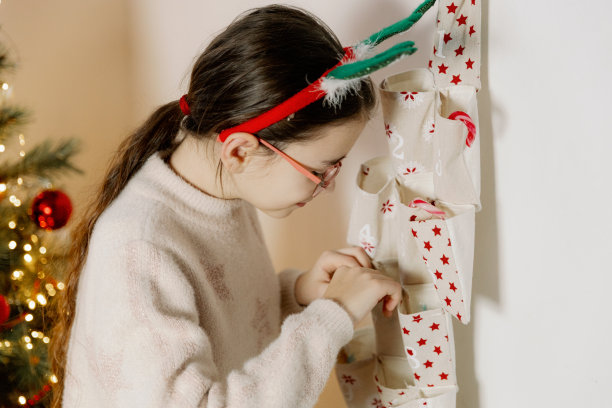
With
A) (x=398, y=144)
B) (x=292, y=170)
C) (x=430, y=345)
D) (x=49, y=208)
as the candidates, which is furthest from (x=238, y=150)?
(x=49, y=208)

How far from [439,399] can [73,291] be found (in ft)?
1.89

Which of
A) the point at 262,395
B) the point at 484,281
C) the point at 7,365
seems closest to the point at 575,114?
the point at 484,281

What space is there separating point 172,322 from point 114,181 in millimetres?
303

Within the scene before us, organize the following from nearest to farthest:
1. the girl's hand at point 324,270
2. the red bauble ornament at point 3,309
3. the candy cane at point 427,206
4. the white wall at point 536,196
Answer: the white wall at point 536,196
the candy cane at point 427,206
the girl's hand at point 324,270
the red bauble ornament at point 3,309

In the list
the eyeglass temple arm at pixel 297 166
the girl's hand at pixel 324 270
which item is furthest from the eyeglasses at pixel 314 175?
the girl's hand at pixel 324 270

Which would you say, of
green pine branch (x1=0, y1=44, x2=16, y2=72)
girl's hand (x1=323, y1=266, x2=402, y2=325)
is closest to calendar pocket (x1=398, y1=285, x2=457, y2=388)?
girl's hand (x1=323, y1=266, x2=402, y2=325)

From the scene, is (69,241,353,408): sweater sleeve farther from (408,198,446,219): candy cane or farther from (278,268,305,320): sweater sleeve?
(278,268,305,320): sweater sleeve

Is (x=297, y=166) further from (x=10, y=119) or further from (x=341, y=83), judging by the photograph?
(x=10, y=119)

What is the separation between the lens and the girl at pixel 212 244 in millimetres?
704

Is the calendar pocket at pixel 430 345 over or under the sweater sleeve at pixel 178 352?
under

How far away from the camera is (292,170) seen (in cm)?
80

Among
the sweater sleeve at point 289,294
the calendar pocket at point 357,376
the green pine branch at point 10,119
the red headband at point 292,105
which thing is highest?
the red headband at point 292,105

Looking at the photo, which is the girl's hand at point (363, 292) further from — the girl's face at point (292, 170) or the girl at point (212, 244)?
the girl's face at point (292, 170)

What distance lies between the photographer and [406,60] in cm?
88
